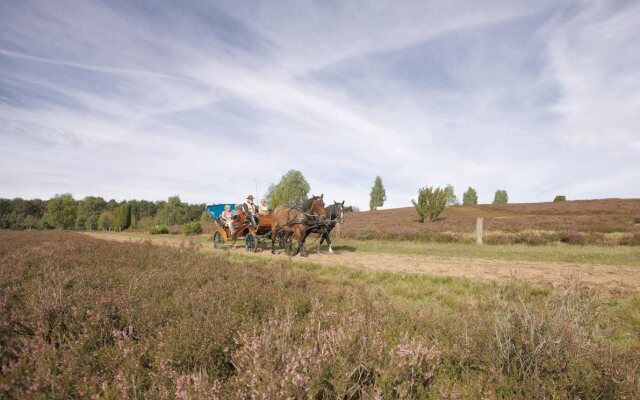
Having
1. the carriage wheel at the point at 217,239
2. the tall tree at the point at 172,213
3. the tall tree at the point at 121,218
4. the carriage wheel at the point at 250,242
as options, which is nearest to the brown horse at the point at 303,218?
the carriage wheel at the point at 250,242

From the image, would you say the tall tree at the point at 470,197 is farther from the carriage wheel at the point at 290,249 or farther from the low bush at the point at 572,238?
the carriage wheel at the point at 290,249

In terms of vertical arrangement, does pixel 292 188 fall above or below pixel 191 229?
above

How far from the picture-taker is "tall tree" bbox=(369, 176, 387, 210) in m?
89.7

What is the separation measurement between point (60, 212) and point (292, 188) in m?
49.0

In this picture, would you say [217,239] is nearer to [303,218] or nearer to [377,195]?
[303,218]

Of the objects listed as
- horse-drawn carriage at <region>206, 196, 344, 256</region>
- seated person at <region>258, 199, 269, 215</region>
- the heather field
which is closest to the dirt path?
horse-drawn carriage at <region>206, 196, 344, 256</region>

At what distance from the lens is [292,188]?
63438 millimetres

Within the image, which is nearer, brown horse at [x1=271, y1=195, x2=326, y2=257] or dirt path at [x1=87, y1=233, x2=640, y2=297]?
dirt path at [x1=87, y1=233, x2=640, y2=297]

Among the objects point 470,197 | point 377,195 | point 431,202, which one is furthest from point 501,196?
point 431,202

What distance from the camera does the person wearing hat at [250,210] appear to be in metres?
14.9

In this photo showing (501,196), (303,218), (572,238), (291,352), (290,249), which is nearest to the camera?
(291,352)

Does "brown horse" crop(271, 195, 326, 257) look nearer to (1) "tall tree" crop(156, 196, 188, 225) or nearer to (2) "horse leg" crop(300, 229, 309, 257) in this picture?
(2) "horse leg" crop(300, 229, 309, 257)

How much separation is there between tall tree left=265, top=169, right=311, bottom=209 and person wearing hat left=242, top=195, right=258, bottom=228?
44.6 metres

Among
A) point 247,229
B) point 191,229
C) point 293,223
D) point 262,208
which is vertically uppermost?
point 262,208
